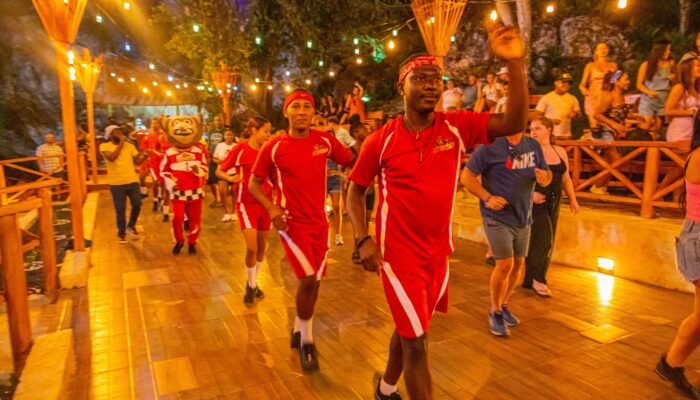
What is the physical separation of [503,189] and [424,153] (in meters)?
2.05

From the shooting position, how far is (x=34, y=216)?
37.5 feet


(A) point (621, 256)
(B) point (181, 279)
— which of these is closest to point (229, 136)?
(B) point (181, 279)

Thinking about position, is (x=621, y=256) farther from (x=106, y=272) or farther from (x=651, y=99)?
(x=106, y=272)

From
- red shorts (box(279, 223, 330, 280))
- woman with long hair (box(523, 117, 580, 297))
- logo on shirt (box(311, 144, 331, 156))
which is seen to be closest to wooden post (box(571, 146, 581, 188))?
woman with long hair (box(523, 117, 580, 297))

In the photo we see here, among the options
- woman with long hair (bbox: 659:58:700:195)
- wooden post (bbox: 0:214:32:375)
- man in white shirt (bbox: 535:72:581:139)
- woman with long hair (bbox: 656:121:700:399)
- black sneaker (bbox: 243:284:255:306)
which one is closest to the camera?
woman with long hair (bbox: 656:121:700:399)

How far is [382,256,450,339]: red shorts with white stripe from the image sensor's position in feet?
9.05

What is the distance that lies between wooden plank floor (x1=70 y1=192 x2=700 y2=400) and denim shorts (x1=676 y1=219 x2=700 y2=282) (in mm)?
954

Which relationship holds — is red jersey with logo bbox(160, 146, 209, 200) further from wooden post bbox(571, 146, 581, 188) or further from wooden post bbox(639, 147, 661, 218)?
wooden post bbox(639, 147, 661, 218)

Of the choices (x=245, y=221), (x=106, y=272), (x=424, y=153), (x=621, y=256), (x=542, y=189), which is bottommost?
(x=106, y=272)

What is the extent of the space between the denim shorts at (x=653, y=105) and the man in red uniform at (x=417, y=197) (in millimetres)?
6686

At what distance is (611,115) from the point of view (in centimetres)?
822

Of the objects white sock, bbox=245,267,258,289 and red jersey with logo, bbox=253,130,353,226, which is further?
white sock, bbox=245,267,258,289

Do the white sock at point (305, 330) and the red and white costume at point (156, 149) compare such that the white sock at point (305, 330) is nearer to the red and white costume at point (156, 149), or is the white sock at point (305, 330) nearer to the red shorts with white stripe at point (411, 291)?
the red shorts with white stripe at point (411, 291)

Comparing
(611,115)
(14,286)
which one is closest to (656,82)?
(611,115)
